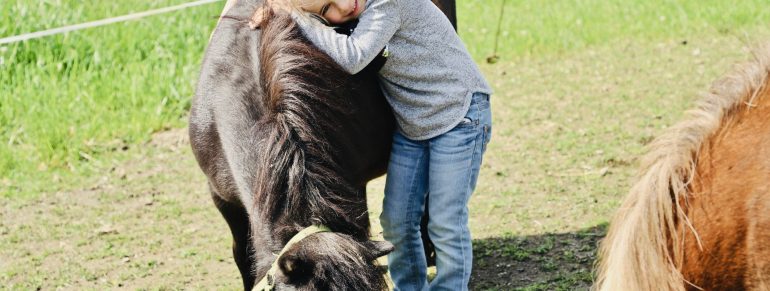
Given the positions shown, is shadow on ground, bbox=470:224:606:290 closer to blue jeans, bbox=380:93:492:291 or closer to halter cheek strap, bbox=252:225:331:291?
blue jeans, bbox=380:93:492:291

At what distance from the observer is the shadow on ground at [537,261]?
13.5 feet

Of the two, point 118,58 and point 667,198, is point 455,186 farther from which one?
point 118,58

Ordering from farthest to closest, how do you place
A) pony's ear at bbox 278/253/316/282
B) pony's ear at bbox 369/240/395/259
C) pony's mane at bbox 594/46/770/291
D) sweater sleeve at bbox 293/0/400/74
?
sweater sleeve at bbox 293/0/400/74 < pony's ear at bbox 369/240/395/259 < pony's ear at bbox 278/253/316/282 < pony's mane at bbox 594/46/770/291

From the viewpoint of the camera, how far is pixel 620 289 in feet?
7.02

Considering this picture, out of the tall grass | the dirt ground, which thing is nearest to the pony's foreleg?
the dirt ground

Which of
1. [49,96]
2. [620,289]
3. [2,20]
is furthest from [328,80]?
[2,20]

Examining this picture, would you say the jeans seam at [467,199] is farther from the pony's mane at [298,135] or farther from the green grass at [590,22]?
the green grass at [590,22]

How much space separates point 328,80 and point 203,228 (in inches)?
88.6

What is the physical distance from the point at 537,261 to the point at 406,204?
4.12ft

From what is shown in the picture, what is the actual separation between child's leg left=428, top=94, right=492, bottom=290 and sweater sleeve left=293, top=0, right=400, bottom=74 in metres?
0.43

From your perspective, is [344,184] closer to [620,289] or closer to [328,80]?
[328,80]

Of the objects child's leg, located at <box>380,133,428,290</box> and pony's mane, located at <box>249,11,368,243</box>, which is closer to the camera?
pony's mane, located at <box>249,11,368,243</box>

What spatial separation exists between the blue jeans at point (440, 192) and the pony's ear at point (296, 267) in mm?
996

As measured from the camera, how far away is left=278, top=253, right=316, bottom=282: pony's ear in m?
2.27
